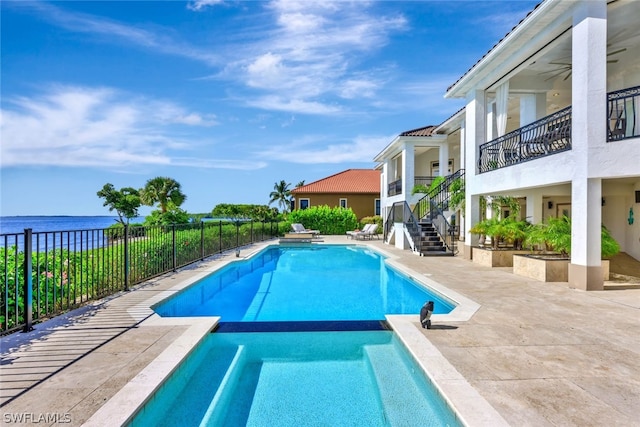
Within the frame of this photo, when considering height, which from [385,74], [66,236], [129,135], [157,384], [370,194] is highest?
[385,74]

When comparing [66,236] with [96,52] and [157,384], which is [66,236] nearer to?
[157,384]

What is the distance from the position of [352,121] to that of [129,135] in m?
15.8

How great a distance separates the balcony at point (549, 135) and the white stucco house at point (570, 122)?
0.03 m

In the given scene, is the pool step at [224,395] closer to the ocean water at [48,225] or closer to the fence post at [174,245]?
the ocean water at [48,225]

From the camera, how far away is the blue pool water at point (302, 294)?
6.95 metres

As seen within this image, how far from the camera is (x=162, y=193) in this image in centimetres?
2947

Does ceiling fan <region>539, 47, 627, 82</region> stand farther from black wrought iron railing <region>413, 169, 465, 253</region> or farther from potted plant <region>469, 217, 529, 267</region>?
black wrought iron railing <region>413, 169, 465, 253</region>

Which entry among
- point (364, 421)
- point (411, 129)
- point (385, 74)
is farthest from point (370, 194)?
point (364, 421)

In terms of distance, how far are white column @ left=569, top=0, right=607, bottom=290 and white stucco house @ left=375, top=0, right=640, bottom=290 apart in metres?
0.02

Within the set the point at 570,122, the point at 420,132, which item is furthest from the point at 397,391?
the point at 420,132

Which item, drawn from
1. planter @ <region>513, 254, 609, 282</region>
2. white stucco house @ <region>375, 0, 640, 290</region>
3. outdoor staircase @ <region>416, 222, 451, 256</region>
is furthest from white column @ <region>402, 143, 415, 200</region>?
planter @ <region>513, 254, 609, 282</region>

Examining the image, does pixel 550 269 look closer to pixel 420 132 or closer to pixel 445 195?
pixel 445 195

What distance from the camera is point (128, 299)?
689cm

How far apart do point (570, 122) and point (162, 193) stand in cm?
2886
